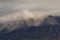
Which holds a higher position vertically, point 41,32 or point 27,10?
point 27,10

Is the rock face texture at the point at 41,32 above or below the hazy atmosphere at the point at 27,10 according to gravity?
below

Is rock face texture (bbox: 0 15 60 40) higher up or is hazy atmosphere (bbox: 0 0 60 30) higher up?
hazy atmosphere (bbox: 0 0 60 30)

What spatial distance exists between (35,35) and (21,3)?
0.35 metres

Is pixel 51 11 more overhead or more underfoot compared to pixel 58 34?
more overhead

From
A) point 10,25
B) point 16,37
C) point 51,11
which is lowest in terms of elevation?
point 16,37

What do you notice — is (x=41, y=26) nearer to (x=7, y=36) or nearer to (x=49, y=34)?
(x=49, y=34)

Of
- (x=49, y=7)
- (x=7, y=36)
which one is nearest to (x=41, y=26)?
(x=49, y=7)

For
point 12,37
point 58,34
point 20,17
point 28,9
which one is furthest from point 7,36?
point 58,34

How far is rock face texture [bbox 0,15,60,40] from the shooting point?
5.07ft

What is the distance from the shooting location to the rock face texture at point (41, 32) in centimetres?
154

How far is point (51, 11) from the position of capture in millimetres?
1601

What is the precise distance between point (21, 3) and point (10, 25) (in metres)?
0.24

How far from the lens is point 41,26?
1576 millimetres

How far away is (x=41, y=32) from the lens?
1560 millimetres
